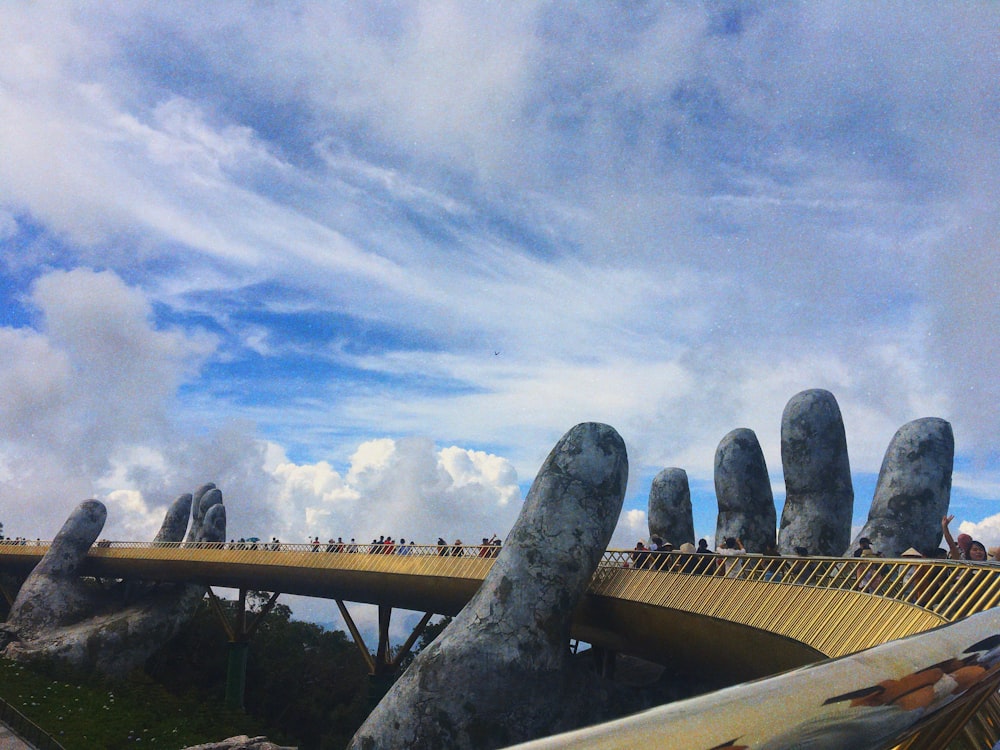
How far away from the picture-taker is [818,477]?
20391mm

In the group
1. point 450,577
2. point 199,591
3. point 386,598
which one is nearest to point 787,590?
point 450,577

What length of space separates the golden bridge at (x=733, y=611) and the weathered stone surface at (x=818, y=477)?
5.32 m

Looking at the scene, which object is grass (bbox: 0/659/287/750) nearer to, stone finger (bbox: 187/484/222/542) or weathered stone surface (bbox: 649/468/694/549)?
stone finger (bbox: 187/484/222/542)

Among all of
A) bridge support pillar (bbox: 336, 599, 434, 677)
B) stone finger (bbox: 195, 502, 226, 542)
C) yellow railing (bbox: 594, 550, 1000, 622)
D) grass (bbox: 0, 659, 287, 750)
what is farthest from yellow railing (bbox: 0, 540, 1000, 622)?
stone finger (bbox: 195, 502, 226, 542)

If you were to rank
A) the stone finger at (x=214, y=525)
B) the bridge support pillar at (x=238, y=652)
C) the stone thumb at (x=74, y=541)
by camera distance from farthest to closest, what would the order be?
the stone finger at (x=214, y=525) < the stone thumb at (x=74, y=541) < the bridge support pillar at (x=238, y=652)

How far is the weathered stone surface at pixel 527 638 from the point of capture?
14.3m

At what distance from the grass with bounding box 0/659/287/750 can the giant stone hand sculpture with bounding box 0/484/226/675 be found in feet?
6.95

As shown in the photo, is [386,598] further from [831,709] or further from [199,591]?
[831,709]

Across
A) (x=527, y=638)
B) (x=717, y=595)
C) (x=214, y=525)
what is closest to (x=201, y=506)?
(x=214, y=525)

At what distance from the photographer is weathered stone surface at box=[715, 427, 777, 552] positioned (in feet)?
73.9

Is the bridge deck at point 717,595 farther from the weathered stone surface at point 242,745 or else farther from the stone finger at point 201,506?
the stone finger at point 201,506

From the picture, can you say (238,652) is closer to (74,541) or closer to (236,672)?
(236,672)

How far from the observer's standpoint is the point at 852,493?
822 inches

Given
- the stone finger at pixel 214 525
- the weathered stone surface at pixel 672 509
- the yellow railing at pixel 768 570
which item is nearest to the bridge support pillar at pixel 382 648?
the yellow railing at pixel 768 570
